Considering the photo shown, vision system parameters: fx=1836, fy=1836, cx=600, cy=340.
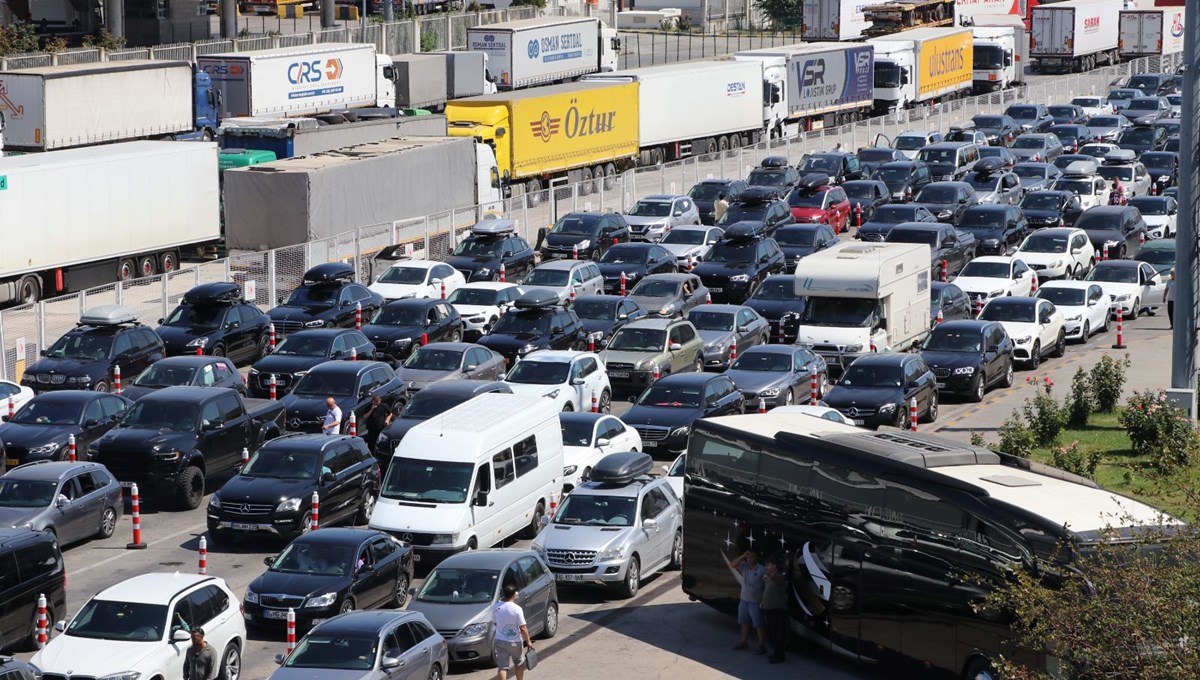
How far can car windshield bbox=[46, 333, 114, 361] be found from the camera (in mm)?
34344

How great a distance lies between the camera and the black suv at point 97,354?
3372 centimetres

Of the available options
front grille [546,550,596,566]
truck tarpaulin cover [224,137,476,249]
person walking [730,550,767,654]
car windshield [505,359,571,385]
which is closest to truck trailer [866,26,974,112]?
truck tarpaulin cover [224,137,476,249]

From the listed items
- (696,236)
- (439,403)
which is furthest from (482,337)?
(696,236)

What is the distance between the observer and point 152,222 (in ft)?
155

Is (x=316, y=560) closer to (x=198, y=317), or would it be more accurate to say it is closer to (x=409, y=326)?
(x=409, y=326)

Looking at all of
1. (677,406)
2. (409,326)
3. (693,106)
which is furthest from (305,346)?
(693,106)

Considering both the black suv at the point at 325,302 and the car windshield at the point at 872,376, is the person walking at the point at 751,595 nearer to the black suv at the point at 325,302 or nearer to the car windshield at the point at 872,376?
the car windshield at the point at 872,376

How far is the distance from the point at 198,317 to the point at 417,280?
20.3ft

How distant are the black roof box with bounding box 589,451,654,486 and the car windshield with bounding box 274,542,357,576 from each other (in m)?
4.06

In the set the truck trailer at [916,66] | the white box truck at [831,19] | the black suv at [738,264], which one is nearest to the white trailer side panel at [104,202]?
the black suv at [738,264]

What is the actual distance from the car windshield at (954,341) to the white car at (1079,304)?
5.35m

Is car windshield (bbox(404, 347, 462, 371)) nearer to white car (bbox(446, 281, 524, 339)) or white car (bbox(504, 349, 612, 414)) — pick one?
white car (bbox(504, 349, 612, 414))

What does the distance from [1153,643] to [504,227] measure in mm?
33182

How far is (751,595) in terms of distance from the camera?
22.0 m
